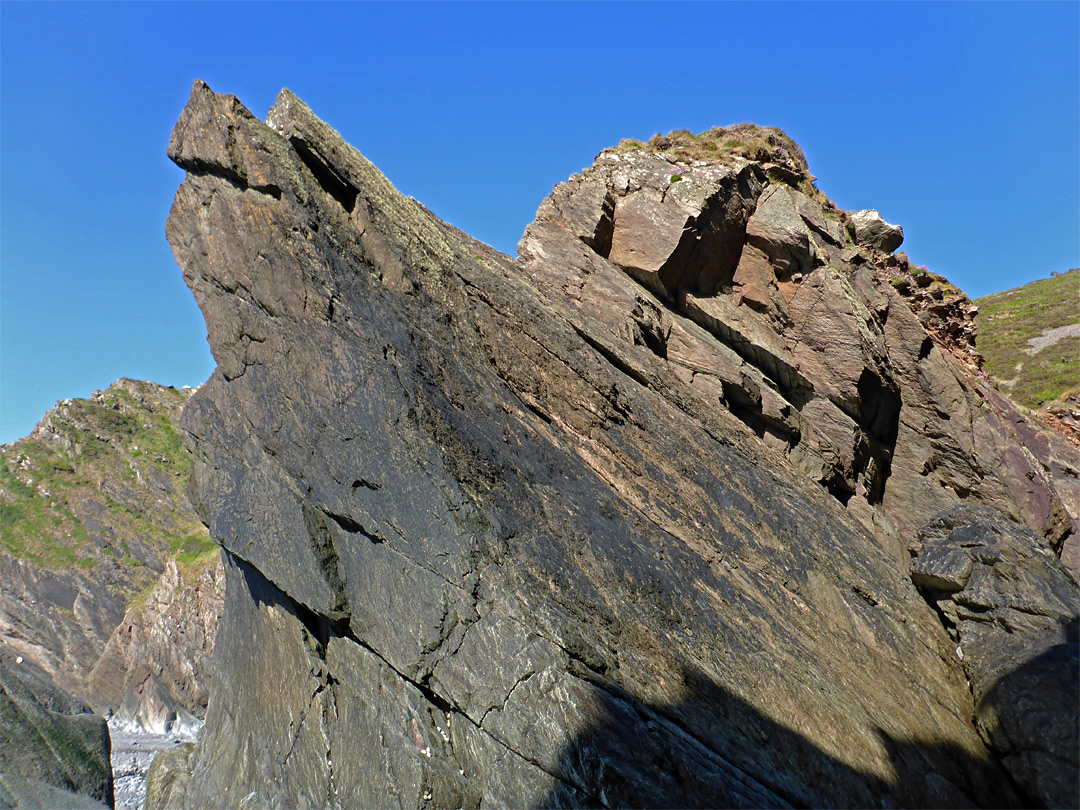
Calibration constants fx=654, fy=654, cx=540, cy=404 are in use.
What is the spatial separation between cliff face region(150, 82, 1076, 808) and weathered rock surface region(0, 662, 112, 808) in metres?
2.29

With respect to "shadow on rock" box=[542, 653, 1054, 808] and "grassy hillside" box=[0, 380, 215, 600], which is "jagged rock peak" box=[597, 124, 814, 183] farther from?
"grassy hillside" box=[0, 380, 215, 600]

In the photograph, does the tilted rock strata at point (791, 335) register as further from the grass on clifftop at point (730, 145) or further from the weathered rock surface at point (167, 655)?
the weathered rock surface at point (167, 655)

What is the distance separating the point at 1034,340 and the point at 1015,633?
58.5m

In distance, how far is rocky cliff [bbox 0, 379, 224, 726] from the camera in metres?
52.5

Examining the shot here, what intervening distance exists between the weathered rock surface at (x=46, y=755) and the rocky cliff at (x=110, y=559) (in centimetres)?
3192

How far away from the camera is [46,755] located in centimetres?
1842

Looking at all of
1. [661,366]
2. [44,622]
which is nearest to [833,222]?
[661,366]

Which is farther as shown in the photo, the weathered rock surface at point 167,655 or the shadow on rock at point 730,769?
the weathered rock surface at point 167,655

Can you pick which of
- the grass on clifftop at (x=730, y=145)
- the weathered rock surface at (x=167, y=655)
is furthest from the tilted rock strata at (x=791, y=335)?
the weathered rock surface at (x=167, y=655)

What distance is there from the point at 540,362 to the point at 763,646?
7645 millimetres

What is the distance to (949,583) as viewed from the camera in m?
15.8

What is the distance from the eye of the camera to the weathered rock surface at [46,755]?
16.9 meters

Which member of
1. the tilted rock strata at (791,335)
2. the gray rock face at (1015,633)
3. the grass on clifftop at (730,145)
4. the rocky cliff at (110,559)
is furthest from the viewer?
the rocky cliff at (110,559)

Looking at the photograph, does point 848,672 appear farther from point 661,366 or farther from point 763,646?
point 661,366
